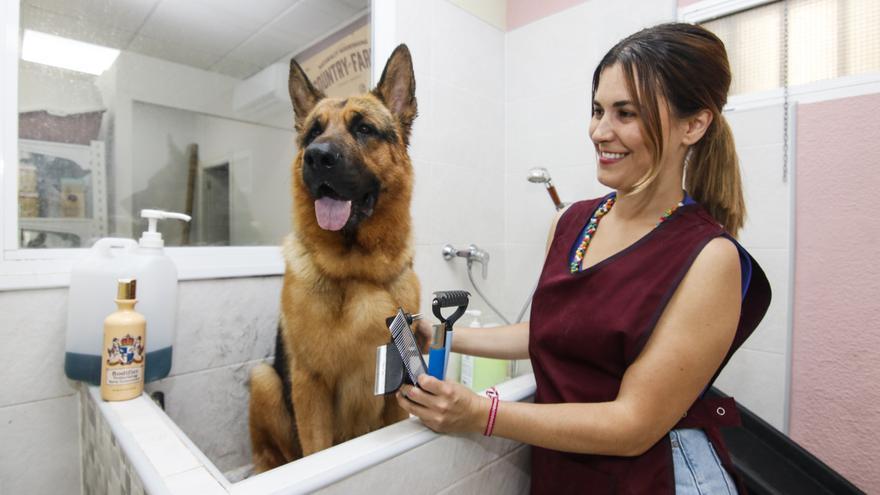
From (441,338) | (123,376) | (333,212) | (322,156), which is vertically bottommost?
(123,376)

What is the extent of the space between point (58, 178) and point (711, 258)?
1.40 m

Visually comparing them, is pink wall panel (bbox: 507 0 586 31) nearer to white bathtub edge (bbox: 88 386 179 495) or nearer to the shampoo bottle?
the shampoo bottle

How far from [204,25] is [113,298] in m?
0.87

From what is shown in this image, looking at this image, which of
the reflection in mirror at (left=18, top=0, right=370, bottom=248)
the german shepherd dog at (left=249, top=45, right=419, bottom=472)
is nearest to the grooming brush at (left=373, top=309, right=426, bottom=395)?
the german shepherd dog at (left=249, top=45, right=419, bottom=472)

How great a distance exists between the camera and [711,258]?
2.18ft

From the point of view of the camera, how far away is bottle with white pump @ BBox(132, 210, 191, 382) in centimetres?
97

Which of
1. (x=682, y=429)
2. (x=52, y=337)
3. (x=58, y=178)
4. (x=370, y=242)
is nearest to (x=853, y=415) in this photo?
(x=682, y=429)

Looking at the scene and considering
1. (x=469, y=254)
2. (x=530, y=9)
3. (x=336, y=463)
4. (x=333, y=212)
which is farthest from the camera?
(x=530, y=9)

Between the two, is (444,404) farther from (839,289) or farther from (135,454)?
(839,289)

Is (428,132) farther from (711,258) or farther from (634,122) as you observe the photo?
(711,258)

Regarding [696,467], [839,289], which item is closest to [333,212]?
[696,467]

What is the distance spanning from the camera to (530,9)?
195cm

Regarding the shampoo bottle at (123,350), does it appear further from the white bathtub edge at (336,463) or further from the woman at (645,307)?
the woman at (645,307)

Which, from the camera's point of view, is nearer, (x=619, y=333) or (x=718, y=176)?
(x=619, y=333)
